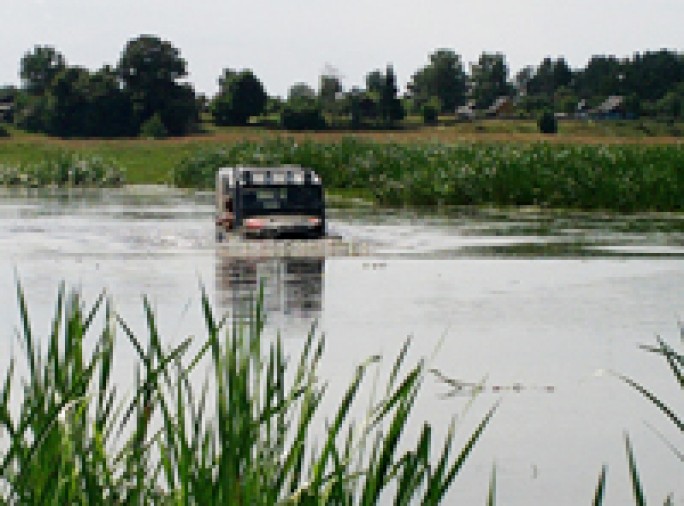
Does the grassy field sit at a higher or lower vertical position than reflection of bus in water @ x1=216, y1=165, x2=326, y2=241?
lower

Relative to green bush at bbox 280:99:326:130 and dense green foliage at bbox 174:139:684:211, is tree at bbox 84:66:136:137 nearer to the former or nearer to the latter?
green bush at bbox 280:99:326:130

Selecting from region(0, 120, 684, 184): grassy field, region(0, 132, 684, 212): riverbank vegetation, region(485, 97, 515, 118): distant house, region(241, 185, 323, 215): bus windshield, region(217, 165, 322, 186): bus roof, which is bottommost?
region(0, 120, 684, 184): grassy field

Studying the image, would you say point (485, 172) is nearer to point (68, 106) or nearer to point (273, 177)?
point (273, 177)

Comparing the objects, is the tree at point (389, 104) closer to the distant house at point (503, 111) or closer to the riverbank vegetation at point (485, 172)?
the distant house at point (503, 111)

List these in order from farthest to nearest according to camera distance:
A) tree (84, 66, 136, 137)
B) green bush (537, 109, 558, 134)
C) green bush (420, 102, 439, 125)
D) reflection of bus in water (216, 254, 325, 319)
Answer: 1. green bush (420, 102, 439, 125)
2. green bush (537, 109, 558, 134)
3. tree (84, 66, 136, 137)
4. reflection of bus in water (216, 254, 325, 319)

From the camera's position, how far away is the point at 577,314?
2011 cm

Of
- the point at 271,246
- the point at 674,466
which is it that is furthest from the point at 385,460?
the point at 271,246

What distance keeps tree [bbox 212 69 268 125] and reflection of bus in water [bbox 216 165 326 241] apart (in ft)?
420

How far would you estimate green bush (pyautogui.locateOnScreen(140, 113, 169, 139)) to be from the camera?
140 m

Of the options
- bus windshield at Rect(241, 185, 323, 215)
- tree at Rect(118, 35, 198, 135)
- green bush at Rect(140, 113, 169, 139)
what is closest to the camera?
bus windshield at Rect(241, 185, 323, 215)

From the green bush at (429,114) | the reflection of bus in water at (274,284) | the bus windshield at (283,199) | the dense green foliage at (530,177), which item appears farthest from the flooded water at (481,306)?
the green bush at (429,114)

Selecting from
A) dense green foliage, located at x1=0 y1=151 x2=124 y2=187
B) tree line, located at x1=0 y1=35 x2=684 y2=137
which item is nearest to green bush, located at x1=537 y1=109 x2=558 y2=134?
tree line, located at x1=0 y1=35 x2=684 y2=137

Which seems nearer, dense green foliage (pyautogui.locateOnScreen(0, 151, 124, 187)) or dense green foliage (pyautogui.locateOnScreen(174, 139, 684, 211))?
dense green foliage (pyautogui.locateOnScreen(174, 139, 684, 211))

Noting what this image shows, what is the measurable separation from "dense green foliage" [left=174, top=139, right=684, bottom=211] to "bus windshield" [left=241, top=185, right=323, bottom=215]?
17580 mm
